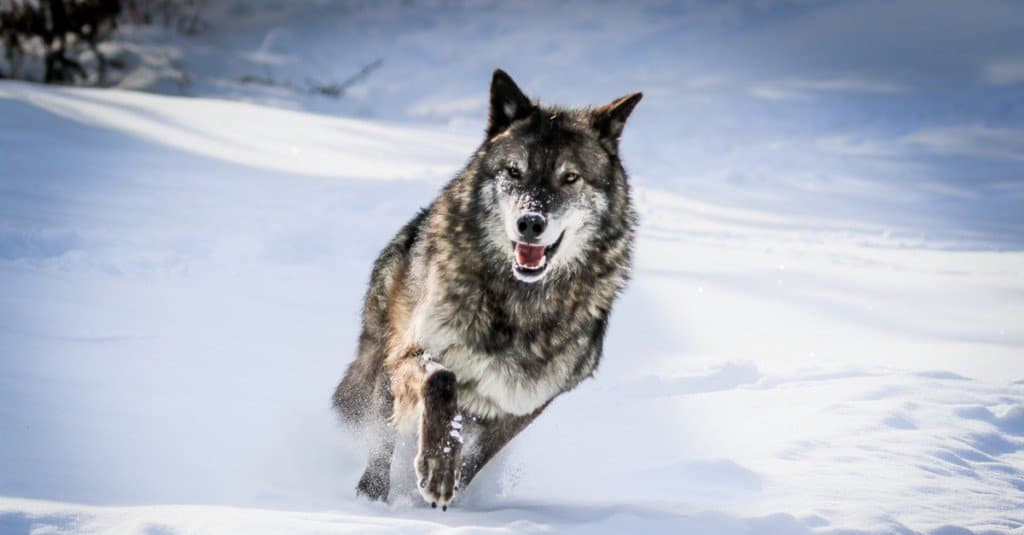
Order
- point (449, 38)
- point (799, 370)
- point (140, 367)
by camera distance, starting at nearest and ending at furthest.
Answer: point (140, 367), point (799, 370), point (449, 38)

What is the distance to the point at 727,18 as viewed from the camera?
31.2 meters

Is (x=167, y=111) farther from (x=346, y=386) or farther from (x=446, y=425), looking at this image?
(x=446, y=425)

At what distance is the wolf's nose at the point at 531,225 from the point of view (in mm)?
3078

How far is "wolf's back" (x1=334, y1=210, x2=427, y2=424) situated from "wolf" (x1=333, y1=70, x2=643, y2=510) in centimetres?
11

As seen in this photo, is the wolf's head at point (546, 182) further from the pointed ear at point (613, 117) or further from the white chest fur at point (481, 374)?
the white chest fur at point (481, 374)

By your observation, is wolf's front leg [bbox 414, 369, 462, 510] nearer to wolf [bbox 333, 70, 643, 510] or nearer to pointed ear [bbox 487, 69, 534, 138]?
wolf [bbox 333, 70, 643, 510]

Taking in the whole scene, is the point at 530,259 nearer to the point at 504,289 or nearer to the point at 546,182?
the point at 504,289

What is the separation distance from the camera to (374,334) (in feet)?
12.7

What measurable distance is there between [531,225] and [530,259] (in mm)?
168

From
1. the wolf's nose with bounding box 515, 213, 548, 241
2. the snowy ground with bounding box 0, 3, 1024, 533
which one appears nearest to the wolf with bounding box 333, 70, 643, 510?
the wolf's nose with bounding box 515, 213, 548, 241

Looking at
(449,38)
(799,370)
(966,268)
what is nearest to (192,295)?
(799,370)

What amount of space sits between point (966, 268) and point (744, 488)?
6884 mm

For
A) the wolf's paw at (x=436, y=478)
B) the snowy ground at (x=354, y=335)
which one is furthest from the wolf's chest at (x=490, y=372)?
the snowy ground at (x=354, y=335)

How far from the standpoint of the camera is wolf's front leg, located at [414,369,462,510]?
298 cm
